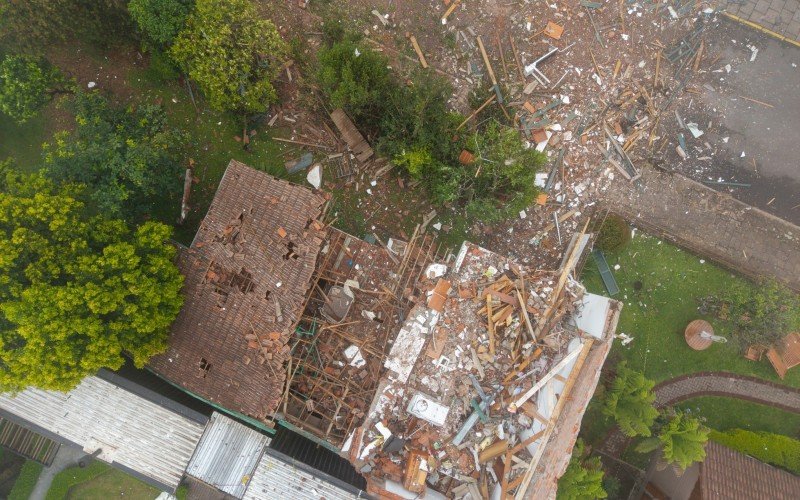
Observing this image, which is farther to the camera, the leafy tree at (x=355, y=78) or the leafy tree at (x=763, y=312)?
the leafy tree at (x=763, y=312)

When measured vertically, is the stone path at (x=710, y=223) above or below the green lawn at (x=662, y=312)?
above

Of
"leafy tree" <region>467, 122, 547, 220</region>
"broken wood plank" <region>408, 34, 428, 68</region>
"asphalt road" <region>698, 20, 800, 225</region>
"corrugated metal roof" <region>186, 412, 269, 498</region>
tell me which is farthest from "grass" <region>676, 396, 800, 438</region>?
"broken wood plank" <region>408, 34, 428, 68</region>

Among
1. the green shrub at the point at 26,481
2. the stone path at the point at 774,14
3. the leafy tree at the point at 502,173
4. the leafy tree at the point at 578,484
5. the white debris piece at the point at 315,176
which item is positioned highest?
the stone path at the point at 774,14

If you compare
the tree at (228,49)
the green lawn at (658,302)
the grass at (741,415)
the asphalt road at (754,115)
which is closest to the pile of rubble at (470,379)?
the green lawn at (658,302)

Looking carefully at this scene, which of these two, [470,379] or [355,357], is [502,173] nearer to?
[470,379]

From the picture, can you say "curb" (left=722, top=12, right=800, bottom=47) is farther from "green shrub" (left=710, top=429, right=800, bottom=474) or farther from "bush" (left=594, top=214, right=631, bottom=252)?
"green shrub" (left=710, top=429, right=800, bottom=474)

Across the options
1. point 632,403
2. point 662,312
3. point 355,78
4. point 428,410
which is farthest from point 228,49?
point 662,312

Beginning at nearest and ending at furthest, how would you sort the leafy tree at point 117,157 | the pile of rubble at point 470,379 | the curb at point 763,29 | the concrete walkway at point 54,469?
1. the pile of rubble at point 470,379
2. the leafy tree at point 117,157
3. the curb at point 763,29
4. the concrete walkway at point 54,469

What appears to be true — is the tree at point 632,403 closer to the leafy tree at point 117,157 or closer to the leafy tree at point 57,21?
the leafy tree at point 117,157
